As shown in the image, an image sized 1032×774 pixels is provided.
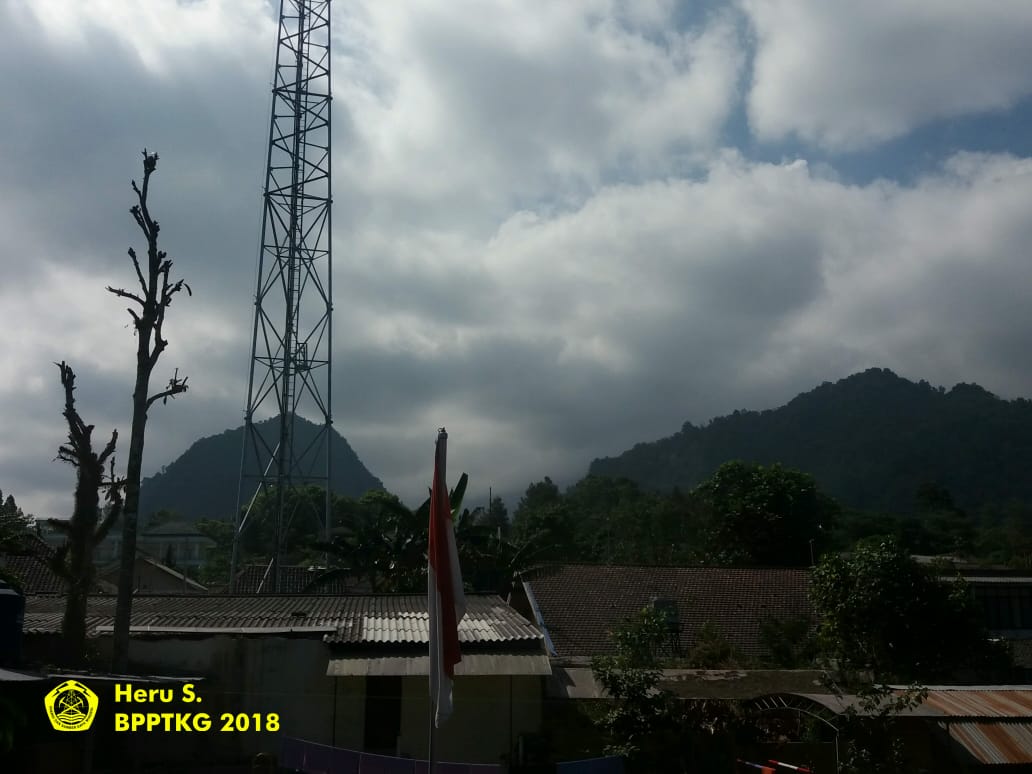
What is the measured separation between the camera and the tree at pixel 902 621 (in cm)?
2102

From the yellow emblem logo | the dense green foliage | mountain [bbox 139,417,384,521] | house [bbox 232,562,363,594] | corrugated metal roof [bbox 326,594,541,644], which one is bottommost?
the yellow emblem logo

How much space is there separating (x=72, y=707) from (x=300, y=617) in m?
6.42

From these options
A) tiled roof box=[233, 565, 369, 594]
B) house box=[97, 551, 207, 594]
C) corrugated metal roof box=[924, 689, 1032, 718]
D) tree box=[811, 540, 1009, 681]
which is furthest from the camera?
house box=[97, 551, 207, 594]

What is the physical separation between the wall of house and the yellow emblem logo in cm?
537

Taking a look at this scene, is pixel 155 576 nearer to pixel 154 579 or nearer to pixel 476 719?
pixel 154 579

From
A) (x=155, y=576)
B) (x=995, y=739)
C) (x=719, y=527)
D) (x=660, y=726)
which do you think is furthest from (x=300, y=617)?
(x=719, y=527)

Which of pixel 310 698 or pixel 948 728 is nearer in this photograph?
pixel 948 728

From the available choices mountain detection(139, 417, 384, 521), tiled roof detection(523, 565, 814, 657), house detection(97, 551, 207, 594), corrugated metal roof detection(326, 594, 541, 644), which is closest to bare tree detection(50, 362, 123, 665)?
corrugated metal roof detection(326, 594, 541, 644)

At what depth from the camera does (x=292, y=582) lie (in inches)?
1259

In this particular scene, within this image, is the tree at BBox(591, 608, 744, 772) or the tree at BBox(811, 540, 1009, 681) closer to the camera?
the tree at BBox(591, 608, 744, 772)

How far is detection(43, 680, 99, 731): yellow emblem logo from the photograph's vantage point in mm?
8531

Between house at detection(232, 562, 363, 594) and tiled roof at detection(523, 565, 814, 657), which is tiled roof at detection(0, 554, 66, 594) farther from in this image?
tiled roof at detection(523, 565, 814, 657)

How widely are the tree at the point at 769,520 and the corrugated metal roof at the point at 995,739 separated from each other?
3104 centimetres

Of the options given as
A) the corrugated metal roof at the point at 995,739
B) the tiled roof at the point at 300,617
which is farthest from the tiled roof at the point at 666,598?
the corrugated metal roof at the point at 995,739
